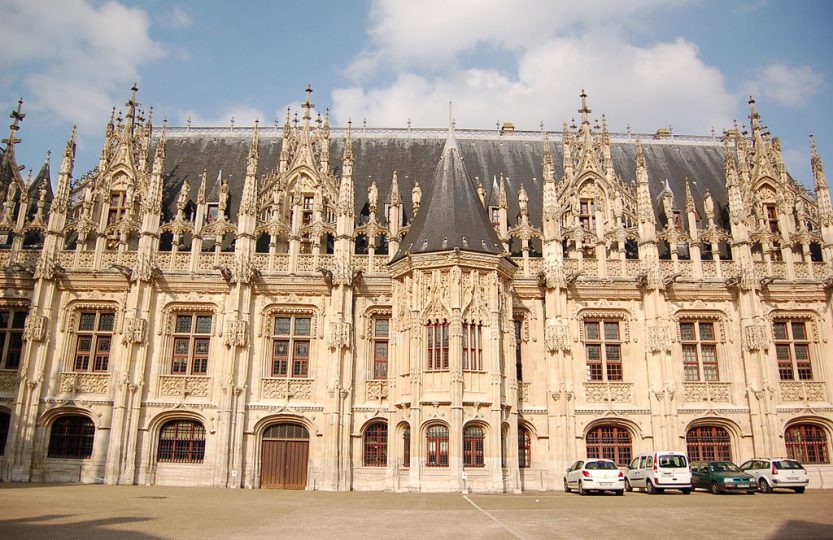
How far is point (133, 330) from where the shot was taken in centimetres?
2805

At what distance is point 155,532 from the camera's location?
41.8ft

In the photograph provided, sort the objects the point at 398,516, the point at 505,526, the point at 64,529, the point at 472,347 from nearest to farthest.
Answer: the point at 64,529, the point at 505,526, the point at 398,516, the point at 472,347

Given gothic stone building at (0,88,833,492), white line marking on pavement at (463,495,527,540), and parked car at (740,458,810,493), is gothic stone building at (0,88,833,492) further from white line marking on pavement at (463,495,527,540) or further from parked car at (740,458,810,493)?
white line marking on pavement at (463,495,527,540)

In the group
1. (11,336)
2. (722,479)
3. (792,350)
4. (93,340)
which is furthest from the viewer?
(11,336)

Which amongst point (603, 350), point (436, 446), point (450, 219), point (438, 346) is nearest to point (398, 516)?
point (436, 446)

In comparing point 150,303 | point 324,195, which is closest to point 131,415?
point 150,303

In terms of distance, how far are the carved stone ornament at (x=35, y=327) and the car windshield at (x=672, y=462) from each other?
2544 cm

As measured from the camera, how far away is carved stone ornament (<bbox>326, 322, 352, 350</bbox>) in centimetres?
2780

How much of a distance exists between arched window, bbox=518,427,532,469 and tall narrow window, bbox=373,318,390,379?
6.24m

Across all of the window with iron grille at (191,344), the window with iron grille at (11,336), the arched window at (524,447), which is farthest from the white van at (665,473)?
the window with iron grille at (11,336)

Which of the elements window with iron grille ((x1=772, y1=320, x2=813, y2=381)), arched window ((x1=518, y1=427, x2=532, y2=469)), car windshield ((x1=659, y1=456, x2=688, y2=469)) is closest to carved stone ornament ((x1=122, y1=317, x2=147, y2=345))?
arched window ((x1=518, y1=427, x2=532, y2=469))

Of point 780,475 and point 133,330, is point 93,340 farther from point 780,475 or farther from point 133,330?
point 780,475

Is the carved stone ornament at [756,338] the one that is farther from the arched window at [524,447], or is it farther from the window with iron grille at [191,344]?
the window with iron grille at [191,344]

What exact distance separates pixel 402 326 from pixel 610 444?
10.1 meters
